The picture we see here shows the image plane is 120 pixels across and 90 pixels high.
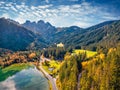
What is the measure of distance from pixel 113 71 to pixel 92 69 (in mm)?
17235

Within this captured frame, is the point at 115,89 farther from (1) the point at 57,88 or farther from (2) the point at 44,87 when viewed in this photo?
(2) the point at 44,87

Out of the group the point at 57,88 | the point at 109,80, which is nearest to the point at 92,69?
the point at 109,80

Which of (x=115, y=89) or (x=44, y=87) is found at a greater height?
(x=115, y=89)

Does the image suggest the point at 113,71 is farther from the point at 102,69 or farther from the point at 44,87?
the point at 44,87

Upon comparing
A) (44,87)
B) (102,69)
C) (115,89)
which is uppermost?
(102,69)

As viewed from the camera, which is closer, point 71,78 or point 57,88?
point 71,78

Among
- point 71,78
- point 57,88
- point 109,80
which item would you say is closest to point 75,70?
point 71,78

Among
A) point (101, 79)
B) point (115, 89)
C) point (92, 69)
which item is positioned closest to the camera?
point (115, 89)

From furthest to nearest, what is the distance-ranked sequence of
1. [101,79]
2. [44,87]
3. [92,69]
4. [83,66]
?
[44,87] → [83,66] → [92,69] → [101,79]

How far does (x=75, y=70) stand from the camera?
120 m

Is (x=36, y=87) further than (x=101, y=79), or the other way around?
(x=36, y=87)

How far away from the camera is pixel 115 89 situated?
96188 mm

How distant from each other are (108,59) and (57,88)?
38.8m

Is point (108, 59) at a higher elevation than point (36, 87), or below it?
higher
